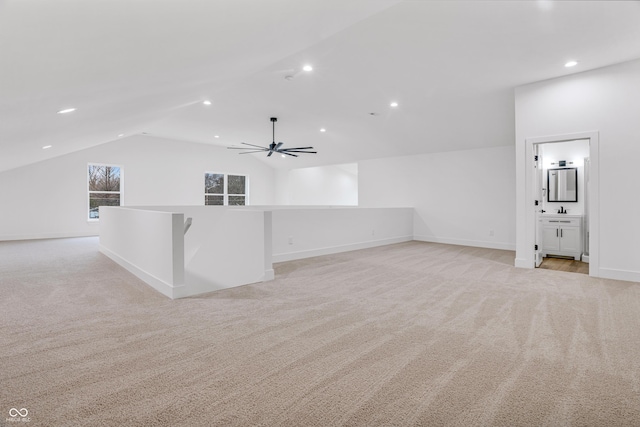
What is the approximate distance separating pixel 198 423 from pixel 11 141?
15.5 feet

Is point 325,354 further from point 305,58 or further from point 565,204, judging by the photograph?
point 565,204

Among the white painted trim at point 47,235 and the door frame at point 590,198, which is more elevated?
the door frame at point 590,198

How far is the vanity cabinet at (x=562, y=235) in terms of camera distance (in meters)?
5.88

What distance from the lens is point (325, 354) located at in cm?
219

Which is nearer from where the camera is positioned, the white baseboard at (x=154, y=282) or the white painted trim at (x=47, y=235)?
the white baseboard at (x=154, y=282)

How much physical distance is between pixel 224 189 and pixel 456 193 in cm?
784

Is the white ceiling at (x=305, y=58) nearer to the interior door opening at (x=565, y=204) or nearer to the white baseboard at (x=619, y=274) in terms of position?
the interior door opening at (x=565, y=204)

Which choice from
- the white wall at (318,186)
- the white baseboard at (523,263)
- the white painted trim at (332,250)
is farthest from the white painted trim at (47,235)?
the white baseboard at (523,263)

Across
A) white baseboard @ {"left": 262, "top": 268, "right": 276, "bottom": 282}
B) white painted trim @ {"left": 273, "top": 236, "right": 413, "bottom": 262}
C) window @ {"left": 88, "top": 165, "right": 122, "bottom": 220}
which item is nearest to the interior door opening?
white painted trim @ {"left": 273, "top": 236, "right": 413, "bottom": 262}

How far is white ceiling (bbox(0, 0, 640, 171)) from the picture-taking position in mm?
1680

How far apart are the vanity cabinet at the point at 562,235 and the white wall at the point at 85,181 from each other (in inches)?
378

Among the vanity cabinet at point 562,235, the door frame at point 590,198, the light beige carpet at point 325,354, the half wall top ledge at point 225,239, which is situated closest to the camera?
the light beige carpet at point 325,354

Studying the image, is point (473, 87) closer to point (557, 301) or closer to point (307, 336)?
point (557, 301)

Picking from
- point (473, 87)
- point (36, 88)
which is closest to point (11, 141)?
point (36, 88)
